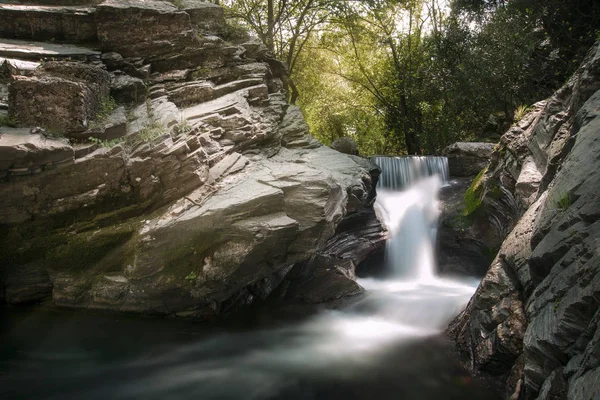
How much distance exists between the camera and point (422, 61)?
20672 millimetres

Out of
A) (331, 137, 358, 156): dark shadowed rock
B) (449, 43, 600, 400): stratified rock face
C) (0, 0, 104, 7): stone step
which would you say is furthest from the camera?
(331, 137, 358, 156): dark shadowed rock

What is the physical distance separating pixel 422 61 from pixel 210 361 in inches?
768

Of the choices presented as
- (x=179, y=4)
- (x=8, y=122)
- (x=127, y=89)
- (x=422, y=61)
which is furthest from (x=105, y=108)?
(x=422, y=61)

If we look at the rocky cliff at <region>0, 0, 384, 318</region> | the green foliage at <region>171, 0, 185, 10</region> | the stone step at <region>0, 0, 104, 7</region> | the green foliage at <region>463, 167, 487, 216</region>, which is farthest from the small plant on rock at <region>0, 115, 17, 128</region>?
the green foliage at <region>463, 167, 487, 216</region>

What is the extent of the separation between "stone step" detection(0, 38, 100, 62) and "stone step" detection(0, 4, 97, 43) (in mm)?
438

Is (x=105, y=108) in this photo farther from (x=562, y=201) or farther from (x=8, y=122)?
(x=562, y=201)

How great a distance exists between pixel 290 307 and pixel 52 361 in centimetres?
518

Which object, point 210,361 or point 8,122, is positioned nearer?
point 210,361

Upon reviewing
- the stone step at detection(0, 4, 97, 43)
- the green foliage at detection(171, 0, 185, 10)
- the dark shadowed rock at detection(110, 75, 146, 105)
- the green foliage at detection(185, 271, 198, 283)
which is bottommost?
the green foliage at detection(185, 271, 198, 283)

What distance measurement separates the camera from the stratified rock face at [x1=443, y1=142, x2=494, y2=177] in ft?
48.5

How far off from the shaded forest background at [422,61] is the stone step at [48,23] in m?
5.36

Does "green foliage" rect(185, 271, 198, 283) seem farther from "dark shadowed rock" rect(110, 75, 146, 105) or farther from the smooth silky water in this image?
"dark shadowed rock" rect(110, 75, 146, 105)

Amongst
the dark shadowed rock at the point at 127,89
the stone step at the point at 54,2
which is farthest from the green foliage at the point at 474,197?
the stone step at the point at 54,2

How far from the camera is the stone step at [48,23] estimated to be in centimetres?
1082
